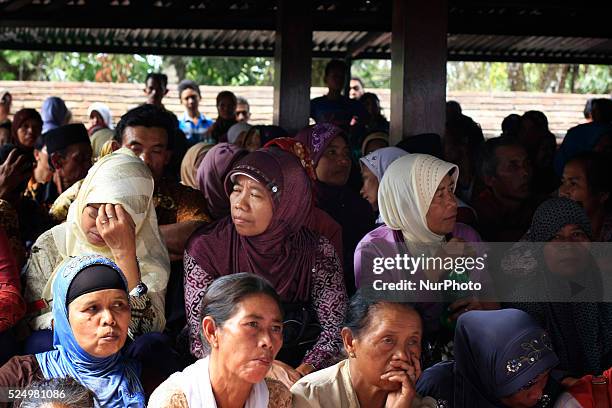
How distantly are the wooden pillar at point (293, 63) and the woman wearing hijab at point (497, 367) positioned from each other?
13.3 feet

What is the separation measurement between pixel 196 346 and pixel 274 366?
1.07 ft

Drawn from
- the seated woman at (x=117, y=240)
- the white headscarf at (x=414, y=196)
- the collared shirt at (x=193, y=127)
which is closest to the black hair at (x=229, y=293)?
the seated woman at (x=117, y=240)

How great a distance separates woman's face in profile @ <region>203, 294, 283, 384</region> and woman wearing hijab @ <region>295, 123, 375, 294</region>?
1.76 m

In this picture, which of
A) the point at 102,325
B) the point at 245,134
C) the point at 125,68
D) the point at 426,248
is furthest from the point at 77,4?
the point at 125,68

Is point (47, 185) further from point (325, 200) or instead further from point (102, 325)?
point (102, 325)

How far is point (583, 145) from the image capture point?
6852 mm

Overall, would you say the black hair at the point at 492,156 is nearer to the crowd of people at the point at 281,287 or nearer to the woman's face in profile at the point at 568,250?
the crowd of people at the point at 281,287

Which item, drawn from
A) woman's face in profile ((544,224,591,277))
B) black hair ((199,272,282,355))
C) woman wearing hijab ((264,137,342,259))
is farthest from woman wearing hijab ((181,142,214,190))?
black hair ((199,272,282,355))

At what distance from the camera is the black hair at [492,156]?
5855 mm

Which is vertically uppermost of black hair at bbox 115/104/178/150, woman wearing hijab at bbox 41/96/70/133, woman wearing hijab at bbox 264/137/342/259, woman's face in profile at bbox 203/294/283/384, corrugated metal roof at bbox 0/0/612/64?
corrugated metal roof at bbox 0/0/612/64

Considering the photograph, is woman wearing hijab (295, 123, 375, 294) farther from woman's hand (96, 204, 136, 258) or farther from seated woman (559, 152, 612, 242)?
woman's hand (96, 204, 136, 258)

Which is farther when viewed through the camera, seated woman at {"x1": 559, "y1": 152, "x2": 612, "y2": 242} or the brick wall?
the brick wall

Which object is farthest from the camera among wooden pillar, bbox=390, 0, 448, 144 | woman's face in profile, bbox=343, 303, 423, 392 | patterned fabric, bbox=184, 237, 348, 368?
wooden pillar, bbox=390, 0, 448, 144

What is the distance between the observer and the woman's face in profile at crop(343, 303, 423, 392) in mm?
3697
